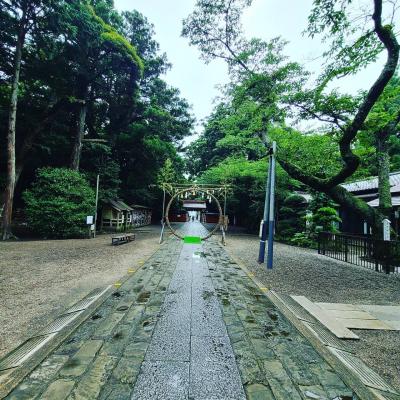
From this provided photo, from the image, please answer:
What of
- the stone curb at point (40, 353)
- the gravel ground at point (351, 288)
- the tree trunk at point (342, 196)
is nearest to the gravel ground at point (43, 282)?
the stone curb at point (40, 353)

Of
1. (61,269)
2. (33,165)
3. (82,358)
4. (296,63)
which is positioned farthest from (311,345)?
(33,165)

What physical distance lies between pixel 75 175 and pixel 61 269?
11466 millimetres

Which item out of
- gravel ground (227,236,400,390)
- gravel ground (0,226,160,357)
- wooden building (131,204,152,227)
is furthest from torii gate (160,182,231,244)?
wooden building (131,204,152,227)

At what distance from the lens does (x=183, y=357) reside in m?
2.69

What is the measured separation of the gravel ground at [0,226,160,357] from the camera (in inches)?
142

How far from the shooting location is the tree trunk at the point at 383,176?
1008cm

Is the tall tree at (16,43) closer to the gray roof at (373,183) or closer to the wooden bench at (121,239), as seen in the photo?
the wooden bench at (121,239)

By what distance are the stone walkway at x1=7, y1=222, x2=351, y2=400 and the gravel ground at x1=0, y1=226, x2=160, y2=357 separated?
0.89 m

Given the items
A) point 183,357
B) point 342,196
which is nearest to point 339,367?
point 183,357

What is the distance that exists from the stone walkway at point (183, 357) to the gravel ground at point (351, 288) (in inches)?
31.8

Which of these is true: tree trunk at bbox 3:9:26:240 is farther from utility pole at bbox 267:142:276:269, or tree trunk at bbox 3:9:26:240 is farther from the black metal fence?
the black metal fence

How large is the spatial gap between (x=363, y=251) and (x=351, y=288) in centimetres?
412

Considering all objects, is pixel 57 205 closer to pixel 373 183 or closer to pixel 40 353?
pixel 40 353

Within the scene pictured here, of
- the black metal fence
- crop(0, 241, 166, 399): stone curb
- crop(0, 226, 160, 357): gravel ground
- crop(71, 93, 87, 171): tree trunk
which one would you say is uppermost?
crop(71, 93, 87, 171): tree trunk
